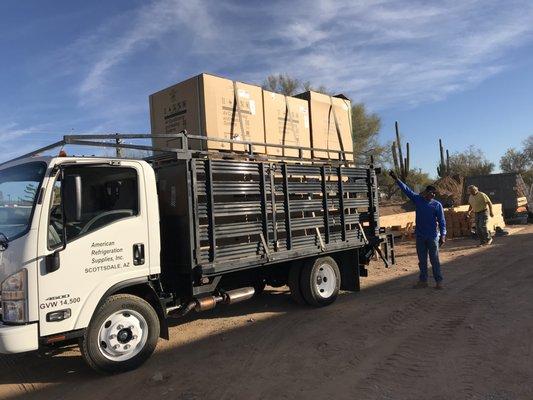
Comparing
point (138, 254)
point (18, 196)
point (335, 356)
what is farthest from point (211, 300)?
point (18, 196)

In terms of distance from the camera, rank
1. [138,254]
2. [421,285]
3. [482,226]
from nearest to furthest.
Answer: [138,254] → [421,285] → [482,226]

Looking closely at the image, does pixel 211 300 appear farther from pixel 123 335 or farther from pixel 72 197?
pixel 72 197

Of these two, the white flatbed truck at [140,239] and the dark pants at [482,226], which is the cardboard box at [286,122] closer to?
the white flatbed truck at [140,239]

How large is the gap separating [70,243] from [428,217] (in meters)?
6.45

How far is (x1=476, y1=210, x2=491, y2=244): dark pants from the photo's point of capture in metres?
14.9

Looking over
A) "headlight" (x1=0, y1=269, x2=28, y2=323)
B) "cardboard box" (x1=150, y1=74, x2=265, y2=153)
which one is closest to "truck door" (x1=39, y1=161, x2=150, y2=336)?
"headlight" (x1=0, y1=269, x2=28, y2=323)

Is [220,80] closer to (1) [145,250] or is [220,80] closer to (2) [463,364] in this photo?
(1) [145,250]

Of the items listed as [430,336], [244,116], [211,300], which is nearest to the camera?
[430,336]

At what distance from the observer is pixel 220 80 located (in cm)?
666

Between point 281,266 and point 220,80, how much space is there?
9.75ft

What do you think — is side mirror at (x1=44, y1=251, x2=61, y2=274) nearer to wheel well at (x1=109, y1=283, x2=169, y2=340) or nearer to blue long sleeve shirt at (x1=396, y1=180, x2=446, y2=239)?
wheel well at (x1=109, y1=283, x2=169, y2=340)

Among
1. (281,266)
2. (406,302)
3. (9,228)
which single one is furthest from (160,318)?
(406,302)

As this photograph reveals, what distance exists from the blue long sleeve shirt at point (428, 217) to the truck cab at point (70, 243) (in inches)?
213

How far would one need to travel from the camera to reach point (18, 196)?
505 centimetres
